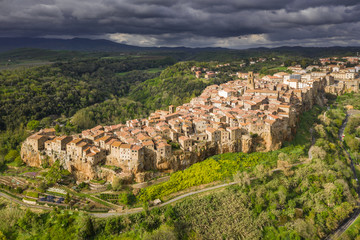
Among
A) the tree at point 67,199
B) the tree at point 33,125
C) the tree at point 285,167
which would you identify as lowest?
the tree at point 67,199

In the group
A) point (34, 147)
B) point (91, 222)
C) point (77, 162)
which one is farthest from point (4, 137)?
point (91, 222)

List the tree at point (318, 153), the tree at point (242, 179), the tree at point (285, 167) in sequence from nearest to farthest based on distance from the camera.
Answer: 1. the tree at point (242, 179)
2. the tree at point (285, 167)
3. the tree at point (318, 153)

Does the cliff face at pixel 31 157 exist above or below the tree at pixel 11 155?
above

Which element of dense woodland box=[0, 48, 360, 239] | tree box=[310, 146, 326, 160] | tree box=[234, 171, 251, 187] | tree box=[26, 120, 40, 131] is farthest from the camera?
tree box=[26, 120, 40, 131]

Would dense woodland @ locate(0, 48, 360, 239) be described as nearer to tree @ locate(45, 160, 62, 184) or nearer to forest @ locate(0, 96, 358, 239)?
forest @ locate(0, 96, 358, 239)

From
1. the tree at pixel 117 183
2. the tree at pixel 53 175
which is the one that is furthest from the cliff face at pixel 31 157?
the tree at pixel 117 183

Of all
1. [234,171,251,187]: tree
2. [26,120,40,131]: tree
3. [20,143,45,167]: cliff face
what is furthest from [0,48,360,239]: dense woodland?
[20,143,45,167]: cliff face

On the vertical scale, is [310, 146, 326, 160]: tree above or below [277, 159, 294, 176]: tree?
above

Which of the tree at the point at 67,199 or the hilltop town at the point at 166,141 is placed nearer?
the tree at the point at 67,199

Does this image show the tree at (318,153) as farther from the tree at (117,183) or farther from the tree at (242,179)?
the tree at (117,183)

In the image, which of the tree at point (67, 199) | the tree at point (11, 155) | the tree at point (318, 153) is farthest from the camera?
the tree at point (11, 155)

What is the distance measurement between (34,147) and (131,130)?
13.9 meters

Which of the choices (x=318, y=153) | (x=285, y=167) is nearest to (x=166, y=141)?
(x=285, y=167)

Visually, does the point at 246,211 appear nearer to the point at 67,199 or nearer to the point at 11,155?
the point at 67,199
